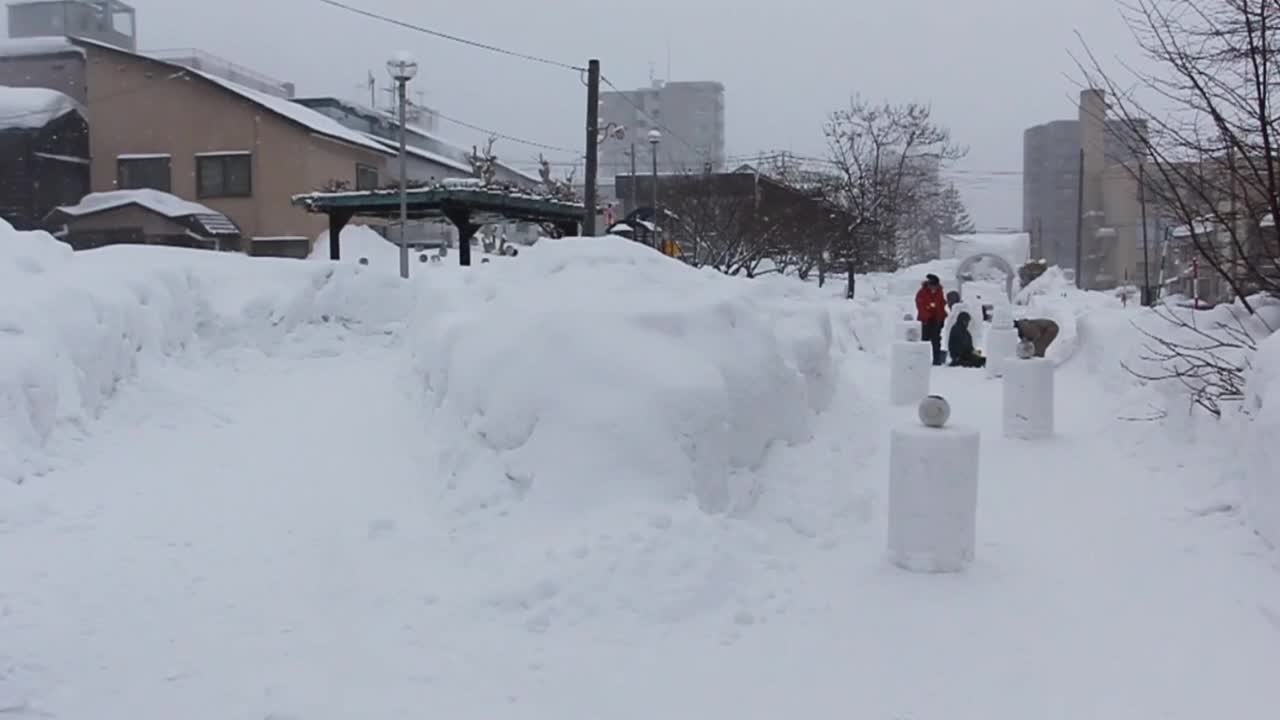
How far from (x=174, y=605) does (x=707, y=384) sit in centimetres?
326

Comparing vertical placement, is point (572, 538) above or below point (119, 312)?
below

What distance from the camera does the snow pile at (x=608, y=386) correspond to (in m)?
6.34

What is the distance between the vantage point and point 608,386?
6.61 meters

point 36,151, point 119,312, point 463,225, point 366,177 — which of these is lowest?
point 119,312

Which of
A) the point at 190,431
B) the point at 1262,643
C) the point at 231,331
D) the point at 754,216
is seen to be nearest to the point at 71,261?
the point at 231,331

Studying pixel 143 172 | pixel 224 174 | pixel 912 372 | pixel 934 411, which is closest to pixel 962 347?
pixel 912 372

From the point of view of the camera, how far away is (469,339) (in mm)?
7613

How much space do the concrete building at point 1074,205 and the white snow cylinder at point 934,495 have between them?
41.1 meters

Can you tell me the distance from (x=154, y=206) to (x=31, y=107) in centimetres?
457

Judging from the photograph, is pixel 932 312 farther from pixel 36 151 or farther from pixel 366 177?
pixel 36 151

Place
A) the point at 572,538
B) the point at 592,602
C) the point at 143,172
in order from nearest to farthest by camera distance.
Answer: the point at 592,602, the point at 572,538, the point at 143,172

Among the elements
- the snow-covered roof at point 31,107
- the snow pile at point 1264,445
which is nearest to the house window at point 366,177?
the snow-covered roof at point 31,107

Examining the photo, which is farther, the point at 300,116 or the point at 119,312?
the point at 300,116

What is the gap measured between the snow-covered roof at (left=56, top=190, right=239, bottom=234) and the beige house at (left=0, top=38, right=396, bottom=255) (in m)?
0.99
